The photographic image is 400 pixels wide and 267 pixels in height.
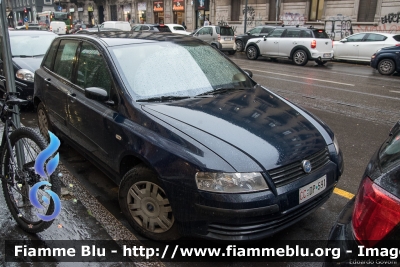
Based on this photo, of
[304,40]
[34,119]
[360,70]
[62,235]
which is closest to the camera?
[62,235]

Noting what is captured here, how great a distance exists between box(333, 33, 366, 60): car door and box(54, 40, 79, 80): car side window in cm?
1460

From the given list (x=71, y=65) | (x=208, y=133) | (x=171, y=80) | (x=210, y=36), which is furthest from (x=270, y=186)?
(x=210, y=36)

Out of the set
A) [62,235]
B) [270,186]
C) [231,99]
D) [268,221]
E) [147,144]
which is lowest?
[62,235]

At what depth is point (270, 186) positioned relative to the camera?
2445 millimetres

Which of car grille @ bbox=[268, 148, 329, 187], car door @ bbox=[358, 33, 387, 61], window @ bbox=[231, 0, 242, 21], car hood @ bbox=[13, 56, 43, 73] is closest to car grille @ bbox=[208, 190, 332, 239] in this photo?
car grille @ bbox=[268, 148, 329, 187]

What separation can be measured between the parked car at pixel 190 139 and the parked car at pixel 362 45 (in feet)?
43.4

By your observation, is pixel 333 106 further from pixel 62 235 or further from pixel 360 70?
pixel 360 70

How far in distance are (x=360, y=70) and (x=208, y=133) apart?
1398 cm

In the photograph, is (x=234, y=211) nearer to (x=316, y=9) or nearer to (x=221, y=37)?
(x=221, y=37)

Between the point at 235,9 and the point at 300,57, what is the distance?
16490 millimetres

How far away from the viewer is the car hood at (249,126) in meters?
2.58

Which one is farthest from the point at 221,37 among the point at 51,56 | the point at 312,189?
the point at 312,189

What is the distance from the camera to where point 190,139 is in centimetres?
260

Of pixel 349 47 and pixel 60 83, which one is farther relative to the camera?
pixel 349 47
